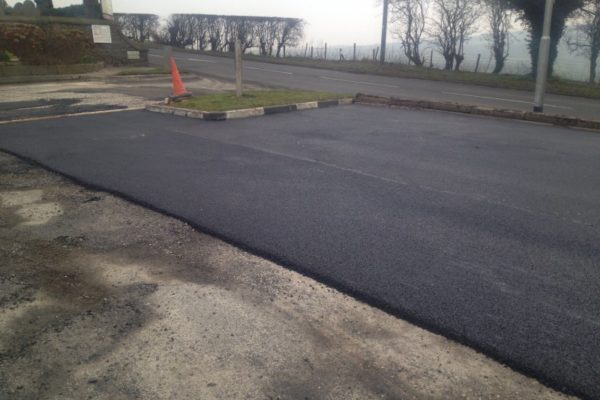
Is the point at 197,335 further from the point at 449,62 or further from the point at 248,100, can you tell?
the point at 449,62

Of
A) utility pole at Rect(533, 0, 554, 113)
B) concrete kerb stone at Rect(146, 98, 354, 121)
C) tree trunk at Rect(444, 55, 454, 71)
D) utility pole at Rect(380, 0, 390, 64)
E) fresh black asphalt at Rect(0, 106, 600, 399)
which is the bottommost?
fresh black asphalt at Rect(0, 106, 600, 399)

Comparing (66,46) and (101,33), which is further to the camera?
(101,33)

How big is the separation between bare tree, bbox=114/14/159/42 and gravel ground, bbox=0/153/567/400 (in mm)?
40978

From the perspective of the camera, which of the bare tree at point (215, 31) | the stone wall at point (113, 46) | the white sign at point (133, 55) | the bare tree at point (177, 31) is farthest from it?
the bare tree at point (177, 31)

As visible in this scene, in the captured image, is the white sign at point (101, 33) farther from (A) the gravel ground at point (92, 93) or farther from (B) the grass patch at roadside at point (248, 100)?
(B) the grass patch at roadside at point (248, 100)

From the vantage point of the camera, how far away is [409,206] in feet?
16.9

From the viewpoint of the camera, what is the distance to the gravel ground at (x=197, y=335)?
2.41 m

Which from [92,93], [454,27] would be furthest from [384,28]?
[92,93]

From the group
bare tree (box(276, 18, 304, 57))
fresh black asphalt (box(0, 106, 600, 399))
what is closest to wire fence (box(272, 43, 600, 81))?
bare tree (box(276, 18, 304, 57))

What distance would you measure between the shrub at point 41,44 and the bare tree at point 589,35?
76.2 ft

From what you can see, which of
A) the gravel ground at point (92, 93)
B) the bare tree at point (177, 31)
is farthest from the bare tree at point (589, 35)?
the bare tree at point (177, 31)

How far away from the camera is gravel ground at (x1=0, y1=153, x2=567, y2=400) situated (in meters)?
2.41

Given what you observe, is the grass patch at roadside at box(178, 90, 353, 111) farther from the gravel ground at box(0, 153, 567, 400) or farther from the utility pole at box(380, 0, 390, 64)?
the utility pole at box(380, 0, 390, 64)

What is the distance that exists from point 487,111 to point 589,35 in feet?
61.6
